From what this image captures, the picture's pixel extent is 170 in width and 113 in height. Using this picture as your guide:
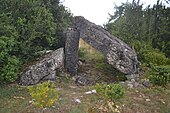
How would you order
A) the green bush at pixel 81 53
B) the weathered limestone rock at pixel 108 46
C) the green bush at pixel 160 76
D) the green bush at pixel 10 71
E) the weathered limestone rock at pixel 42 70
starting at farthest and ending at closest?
the green bush at pixel 81 53 → the weathered limestone rock at pixel 108 46 → the green bush at pixel 160 76 → the weathered limestone rock at pixel 42 70 → the green bush at pixel 10 71

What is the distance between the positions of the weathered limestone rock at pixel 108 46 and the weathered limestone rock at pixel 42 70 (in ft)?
5.54

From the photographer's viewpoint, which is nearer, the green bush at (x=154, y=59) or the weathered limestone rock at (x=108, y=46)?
the weathered limestone rock at (x=108, y=46)

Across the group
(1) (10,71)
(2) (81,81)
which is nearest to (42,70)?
(1) (10,71)

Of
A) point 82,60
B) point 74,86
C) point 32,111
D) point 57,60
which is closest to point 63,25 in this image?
point 82,60

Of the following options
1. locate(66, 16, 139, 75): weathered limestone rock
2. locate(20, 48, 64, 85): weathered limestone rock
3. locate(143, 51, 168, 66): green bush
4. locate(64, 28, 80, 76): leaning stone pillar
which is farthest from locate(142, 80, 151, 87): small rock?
locate(20, 48, 64, 85): weathered limestone rock

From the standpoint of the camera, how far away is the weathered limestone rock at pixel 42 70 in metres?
14.4

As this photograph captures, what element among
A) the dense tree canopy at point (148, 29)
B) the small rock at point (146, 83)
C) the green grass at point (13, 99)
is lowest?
the green grass at point (13, 99)

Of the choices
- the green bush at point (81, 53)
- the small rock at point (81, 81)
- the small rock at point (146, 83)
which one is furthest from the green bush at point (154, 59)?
the small rock at point (81, 81)

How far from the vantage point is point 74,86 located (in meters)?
15.0

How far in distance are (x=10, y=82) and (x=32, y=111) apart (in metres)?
3.49

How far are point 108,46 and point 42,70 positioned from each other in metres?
4.47

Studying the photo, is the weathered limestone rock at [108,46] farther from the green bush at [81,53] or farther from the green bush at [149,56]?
the green bush at [149,56]

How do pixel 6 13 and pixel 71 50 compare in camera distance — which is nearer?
pixel 6 13

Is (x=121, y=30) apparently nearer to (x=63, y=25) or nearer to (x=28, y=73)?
(x=63, y=25)
